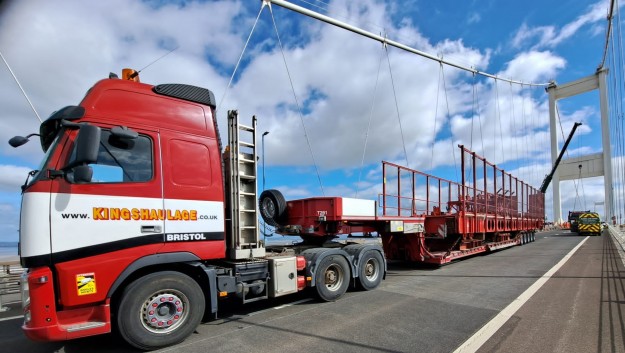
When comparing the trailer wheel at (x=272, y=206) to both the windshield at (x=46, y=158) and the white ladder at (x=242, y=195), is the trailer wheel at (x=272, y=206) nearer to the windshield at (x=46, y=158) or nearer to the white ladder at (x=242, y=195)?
the white ladder at (x=242, y=195)

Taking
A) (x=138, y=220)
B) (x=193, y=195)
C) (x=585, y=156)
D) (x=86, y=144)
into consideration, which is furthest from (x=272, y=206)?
(x=585, y=156)

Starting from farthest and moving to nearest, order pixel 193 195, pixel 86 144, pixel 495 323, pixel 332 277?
pixel 332 277
pixel 495 323
pixel 193 195
pixel 86 144

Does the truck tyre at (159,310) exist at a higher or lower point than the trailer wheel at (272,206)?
lower

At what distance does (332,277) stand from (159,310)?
11.2 ft

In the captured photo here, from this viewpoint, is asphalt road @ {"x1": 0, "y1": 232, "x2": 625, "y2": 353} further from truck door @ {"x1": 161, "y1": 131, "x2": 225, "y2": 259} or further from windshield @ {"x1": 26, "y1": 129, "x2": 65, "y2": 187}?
windshield @ {"x1": 26, "y1": 129, "x2": 65, "y2": 187}

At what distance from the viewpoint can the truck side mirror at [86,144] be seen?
13.0ft

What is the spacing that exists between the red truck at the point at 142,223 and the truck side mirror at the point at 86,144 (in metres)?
0.01

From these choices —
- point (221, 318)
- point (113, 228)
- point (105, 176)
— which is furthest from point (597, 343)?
point (105, 176)

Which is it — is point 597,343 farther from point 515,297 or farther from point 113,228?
point 113,228

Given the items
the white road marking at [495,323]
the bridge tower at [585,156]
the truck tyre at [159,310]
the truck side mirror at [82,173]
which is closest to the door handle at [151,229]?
the truck tyre at [159,310]

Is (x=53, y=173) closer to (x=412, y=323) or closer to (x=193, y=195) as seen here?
(x=193, y=195)

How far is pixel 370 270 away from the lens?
819 centimetres

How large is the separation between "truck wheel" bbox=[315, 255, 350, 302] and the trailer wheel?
5.70 ft

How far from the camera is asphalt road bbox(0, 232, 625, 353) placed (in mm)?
4562
